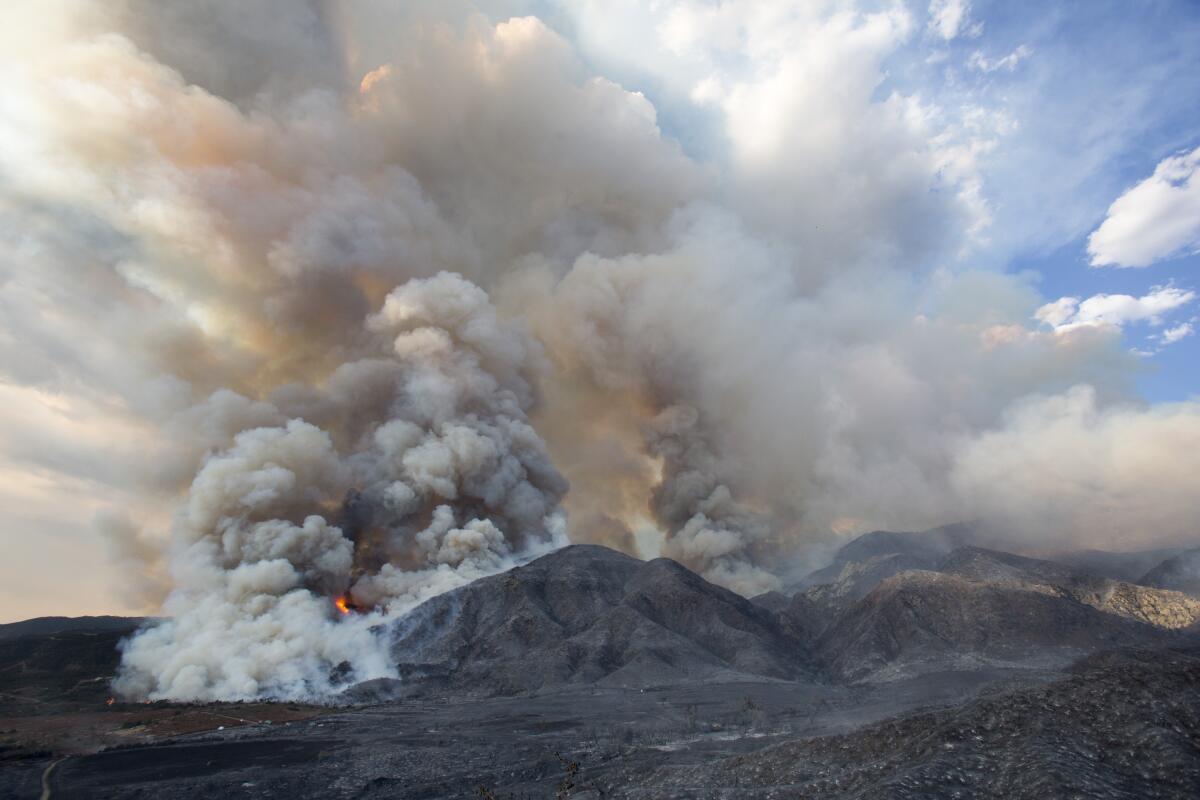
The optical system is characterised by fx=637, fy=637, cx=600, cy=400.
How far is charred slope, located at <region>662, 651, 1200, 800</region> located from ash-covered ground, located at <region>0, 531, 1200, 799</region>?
0.09 metres

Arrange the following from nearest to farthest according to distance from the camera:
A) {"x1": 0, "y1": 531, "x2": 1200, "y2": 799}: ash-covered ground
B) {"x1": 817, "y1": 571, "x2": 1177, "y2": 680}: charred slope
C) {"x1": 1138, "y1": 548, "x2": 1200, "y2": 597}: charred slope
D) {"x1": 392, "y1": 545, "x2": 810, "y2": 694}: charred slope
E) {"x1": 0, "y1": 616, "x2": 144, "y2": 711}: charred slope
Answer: {"x1": 0, "y1": 531, "x2": 1200, "y2": 799}: ash-covered ground, {"x1": 0, "y1": 616, "x2": 144, "y2": 711}: charred slope, {"x1": 392, "y1": 545, "x2": 810, "y2": 694}: charred slope, {"x1": 817, "y1": 571, "x2": 1177, "y2": 680}: charred slope, {"x1": 1138, "y1": 548, "x2": 1200, "y2": 597}: charred slope

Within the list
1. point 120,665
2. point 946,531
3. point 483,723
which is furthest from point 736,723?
point 946,531

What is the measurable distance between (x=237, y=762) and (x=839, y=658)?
6788 cm

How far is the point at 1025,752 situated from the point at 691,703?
130 feet

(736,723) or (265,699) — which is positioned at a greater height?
(265,699)

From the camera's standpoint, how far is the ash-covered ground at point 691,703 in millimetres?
18953

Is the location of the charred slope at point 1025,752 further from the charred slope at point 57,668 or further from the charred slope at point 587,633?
the charred slope at point 57,668

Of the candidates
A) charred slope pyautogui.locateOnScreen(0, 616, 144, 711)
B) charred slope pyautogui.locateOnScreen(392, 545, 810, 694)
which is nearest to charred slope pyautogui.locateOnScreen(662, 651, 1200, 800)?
charred slope pyautogui.locateOnScreen(392, 545, 810, 694)

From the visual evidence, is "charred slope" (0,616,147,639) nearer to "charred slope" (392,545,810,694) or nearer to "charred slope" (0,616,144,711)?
"charred slope" (0,616,144,711)

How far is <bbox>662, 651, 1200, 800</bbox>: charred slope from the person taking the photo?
15891mm

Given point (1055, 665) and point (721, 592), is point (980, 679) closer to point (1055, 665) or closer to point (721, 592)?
point (1055, 665)

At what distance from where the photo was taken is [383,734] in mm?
44188

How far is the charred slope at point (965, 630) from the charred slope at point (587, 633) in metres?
8.53

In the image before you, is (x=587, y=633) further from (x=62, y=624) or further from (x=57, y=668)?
(x=62, y=624)
